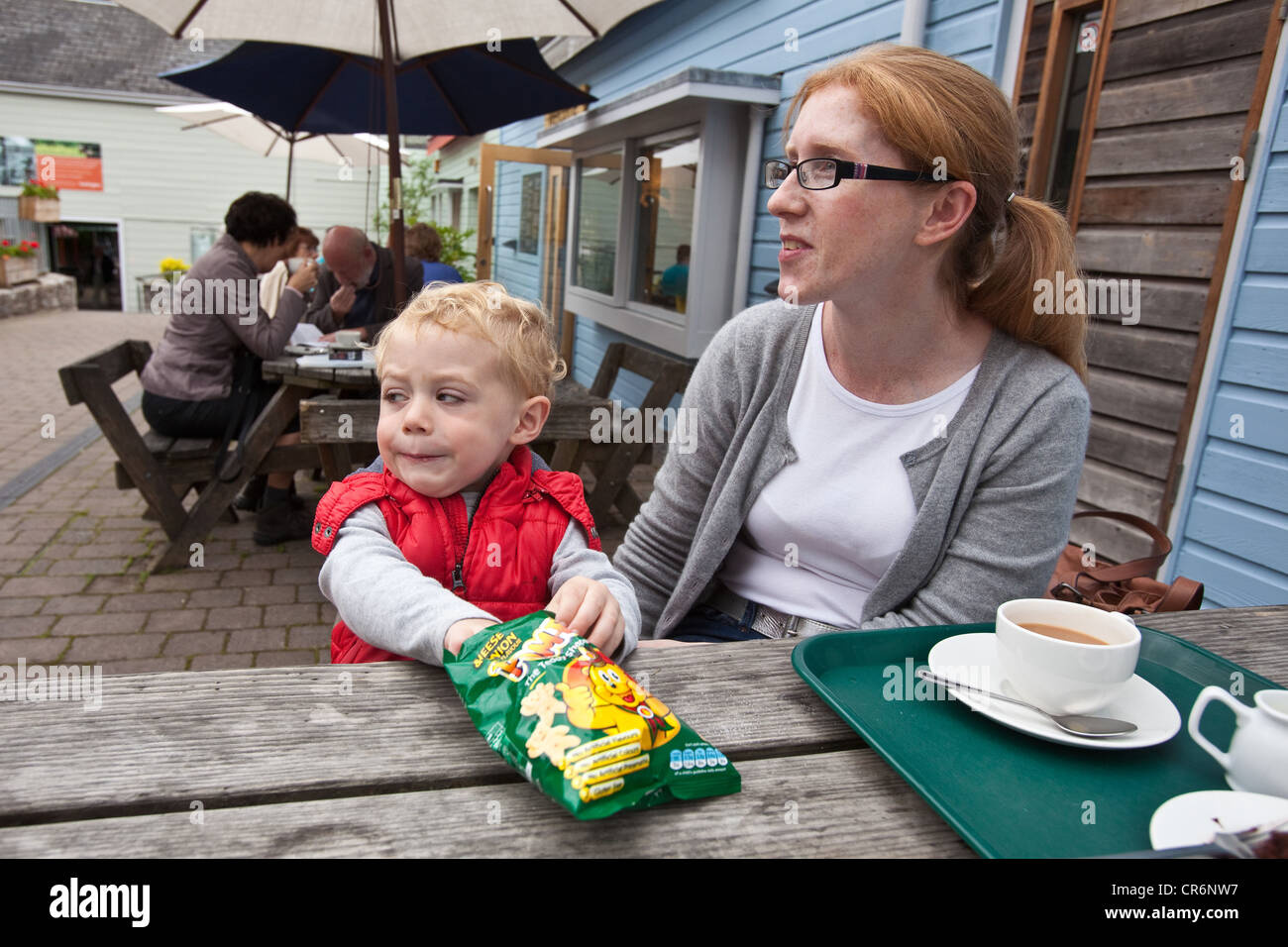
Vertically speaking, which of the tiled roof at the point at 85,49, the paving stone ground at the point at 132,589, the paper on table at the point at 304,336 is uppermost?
the tiled roof at the point at 85,49

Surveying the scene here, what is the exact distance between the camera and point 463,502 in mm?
1420

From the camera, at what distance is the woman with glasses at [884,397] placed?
60.9 inches

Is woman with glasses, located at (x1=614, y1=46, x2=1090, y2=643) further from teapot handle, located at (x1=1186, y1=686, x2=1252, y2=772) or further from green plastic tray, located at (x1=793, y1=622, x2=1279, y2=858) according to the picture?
teapot handle, located at (x1=1186, y1=686, x2=1252, y2=772)

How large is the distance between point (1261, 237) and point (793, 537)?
2.41m

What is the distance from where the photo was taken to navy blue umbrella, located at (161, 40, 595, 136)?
20.4 ft

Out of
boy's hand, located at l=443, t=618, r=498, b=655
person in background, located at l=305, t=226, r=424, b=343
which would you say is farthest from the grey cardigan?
person in background, located at l=305, t=226, r=424, b=343

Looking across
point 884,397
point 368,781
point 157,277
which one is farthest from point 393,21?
point 157,277

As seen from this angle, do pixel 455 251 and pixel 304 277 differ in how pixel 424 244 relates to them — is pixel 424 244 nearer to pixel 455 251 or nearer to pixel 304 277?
pixel 304 277

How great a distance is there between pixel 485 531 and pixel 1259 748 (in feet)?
3.46

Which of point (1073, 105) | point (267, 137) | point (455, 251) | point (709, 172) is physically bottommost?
point (455, 251)

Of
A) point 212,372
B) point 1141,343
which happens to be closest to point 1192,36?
point 1141,343

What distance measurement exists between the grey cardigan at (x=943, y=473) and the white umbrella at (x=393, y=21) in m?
3.34

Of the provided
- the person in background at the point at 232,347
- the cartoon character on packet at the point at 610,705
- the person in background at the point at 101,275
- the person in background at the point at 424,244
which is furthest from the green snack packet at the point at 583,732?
the person in background at the point at 101,275

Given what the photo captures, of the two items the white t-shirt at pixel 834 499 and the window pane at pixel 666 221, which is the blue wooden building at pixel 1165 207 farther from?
the white t-shirt at pixel 834 499
